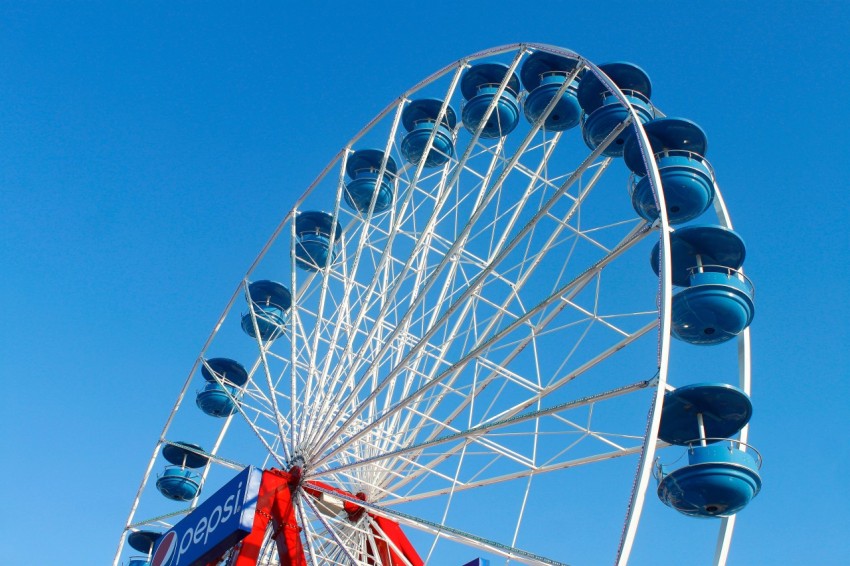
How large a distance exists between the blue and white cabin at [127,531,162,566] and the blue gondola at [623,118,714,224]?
1043 cm

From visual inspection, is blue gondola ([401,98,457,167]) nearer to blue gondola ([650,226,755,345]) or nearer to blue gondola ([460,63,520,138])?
blue gondola ([460,63,520,138])

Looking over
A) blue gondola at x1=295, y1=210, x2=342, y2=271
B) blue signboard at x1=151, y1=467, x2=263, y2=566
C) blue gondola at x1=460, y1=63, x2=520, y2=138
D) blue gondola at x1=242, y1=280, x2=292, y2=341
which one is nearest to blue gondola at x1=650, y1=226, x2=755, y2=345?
blue gondola at x1=460, y1=63, x2=520, y2=138

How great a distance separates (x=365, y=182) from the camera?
17.1m

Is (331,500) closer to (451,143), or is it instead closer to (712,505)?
(712,505)

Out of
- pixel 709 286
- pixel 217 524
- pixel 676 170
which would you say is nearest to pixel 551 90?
pixel 676 170

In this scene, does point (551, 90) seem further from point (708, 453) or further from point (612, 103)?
point (708, 453)

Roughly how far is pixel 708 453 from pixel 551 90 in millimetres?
6915

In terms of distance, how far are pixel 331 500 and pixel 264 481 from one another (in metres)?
1.36

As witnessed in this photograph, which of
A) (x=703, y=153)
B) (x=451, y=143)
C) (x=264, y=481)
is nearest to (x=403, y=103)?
(x=451, y=143)

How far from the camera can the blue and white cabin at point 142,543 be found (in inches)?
650

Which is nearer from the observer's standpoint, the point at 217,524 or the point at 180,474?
the point at 217,524

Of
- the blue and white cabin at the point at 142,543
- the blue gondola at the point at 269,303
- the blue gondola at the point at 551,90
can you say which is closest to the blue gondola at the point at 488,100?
the blue gondola at the point at 551,90

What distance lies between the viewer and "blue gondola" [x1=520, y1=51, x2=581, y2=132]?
47.1ft

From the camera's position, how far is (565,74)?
1471cm
